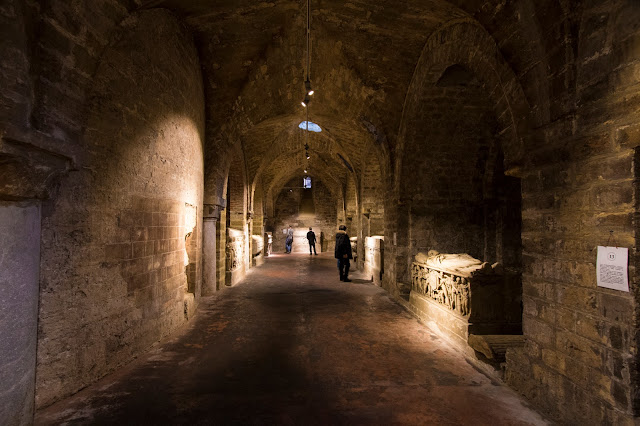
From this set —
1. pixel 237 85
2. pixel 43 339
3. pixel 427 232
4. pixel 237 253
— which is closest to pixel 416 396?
pixel 43 339

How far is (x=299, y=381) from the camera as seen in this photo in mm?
3494

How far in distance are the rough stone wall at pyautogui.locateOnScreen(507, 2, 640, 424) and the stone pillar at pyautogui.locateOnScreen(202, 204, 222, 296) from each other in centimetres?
651

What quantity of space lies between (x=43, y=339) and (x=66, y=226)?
40.6 inches

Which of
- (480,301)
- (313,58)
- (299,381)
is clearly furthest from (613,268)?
(313,58)

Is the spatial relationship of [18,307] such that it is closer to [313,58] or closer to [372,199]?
[313,58]

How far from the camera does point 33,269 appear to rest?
2.75m

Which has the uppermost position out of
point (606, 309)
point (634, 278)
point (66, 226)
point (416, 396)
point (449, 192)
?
point (449, 192)

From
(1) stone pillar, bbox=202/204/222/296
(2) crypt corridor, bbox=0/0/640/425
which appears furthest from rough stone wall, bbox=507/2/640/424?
(1) stone pillar, bbox=202/204/222/296

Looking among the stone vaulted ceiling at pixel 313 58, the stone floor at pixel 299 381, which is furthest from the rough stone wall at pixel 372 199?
the stone floor at pixel 299 381

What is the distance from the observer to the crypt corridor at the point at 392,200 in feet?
8.23

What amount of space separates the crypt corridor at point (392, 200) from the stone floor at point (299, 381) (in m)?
0.03

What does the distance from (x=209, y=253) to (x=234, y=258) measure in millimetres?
1510

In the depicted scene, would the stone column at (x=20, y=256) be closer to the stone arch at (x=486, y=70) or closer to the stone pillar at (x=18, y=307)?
the stone pillar at (x=18, y=307)

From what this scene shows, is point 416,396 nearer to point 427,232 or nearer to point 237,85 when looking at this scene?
point 427,232
